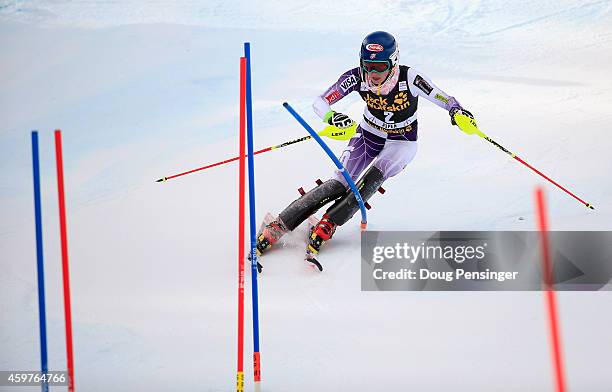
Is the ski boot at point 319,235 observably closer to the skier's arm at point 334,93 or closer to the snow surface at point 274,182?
the snow surface at point 274,182

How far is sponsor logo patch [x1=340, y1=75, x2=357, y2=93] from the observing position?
5684 millimetres

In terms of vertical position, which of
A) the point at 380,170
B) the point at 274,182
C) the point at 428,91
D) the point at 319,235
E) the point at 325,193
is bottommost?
the point at 319,235

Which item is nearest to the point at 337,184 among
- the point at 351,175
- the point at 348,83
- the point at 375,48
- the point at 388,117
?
the point at 351,175

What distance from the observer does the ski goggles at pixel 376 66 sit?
541 centimetres

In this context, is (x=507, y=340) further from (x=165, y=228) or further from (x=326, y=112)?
(x=165, y=228)

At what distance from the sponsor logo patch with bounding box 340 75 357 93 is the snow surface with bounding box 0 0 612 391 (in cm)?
96

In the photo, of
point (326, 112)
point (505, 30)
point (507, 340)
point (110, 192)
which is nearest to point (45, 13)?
point (110, 192)

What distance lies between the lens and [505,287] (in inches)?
202

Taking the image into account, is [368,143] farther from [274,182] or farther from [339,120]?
[274,182]

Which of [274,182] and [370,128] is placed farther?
[274,182]

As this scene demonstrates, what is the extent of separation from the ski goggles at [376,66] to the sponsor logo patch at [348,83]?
221mm

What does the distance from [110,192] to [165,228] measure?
1.01m

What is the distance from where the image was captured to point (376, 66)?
17.8 ft

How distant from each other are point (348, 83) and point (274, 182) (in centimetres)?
147
